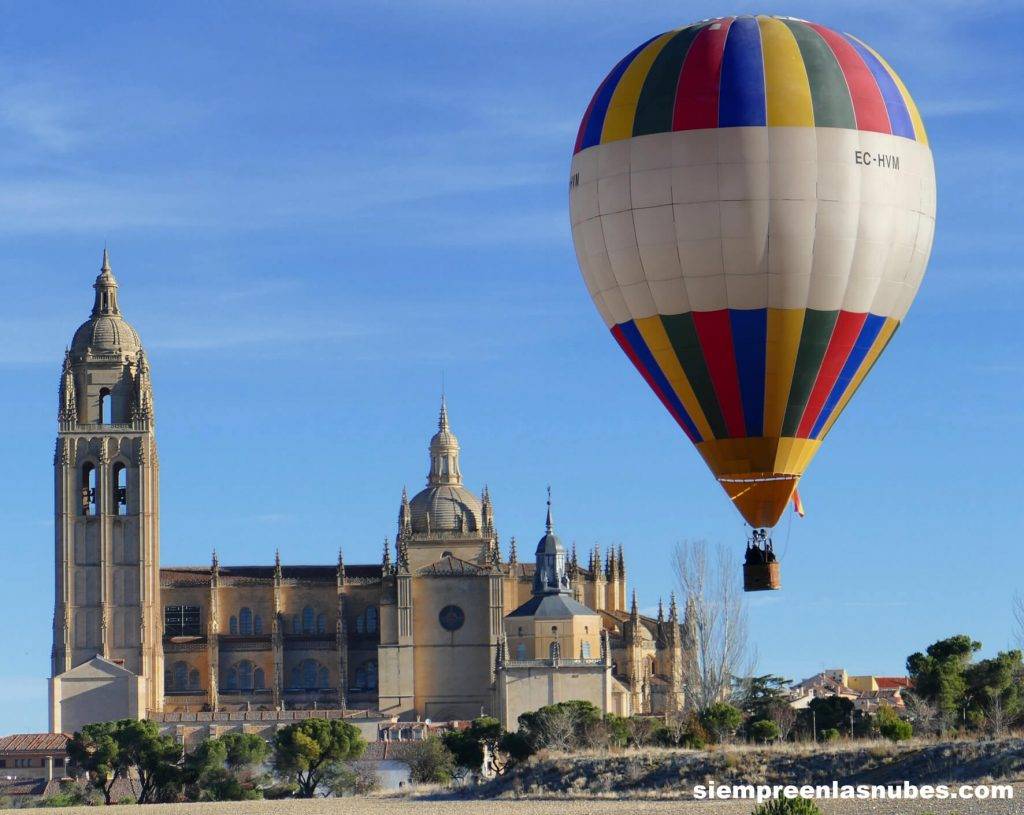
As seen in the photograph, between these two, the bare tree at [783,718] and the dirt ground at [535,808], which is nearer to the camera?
the dirt ground at [535,808]

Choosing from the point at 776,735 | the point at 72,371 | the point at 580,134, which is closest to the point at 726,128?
the point at 580,134

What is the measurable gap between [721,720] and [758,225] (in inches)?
1309

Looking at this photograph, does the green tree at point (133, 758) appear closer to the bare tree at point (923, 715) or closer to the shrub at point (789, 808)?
the bare tree at point (923, 715)

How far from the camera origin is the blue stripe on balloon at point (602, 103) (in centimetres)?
3644

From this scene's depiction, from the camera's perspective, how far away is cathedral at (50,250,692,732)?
9425 centimetres

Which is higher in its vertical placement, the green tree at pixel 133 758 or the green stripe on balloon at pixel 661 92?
the green stripe on balloon at pixel 661 92

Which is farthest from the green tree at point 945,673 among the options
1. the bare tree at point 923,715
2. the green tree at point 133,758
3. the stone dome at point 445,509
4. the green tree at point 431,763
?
the stone dome at point 445,509

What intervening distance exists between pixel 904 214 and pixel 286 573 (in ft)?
228

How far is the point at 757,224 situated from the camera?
3494 cm

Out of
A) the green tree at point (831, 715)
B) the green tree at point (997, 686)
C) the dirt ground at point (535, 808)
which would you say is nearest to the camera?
the dirt ground at point (535, 808)

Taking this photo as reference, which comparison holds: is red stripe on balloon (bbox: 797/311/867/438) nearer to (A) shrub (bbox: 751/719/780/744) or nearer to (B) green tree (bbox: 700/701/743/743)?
(A) shrub (bbox: 751/719/780/744)

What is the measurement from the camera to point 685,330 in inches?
1404

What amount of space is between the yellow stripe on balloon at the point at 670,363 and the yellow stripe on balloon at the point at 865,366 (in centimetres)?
183

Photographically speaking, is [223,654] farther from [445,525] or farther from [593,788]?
[593,788]
